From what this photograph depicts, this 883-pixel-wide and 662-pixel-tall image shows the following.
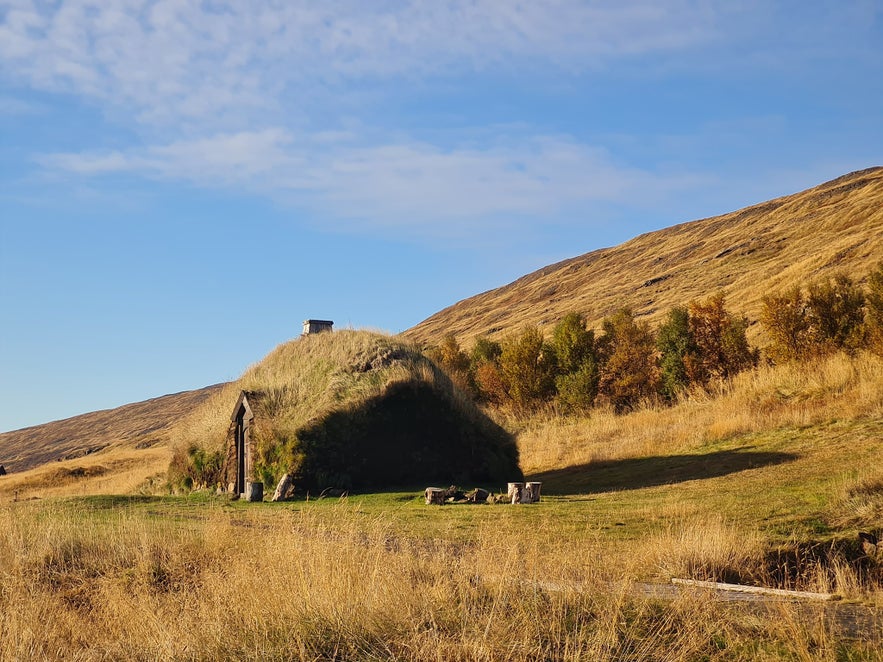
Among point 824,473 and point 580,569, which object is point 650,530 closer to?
point 580,569

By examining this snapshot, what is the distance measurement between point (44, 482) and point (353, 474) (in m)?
29.7

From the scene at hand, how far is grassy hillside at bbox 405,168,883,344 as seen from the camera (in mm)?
73812

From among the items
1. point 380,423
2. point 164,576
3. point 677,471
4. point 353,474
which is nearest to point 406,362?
point 380,423

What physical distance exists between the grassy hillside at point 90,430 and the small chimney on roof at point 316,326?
258 ft

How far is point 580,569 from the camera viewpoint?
Result: 399 inches

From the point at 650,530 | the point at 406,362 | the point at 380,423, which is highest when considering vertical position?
the point at 406,362

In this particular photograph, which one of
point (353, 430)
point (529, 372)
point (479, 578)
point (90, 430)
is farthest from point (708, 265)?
point (90, 430)

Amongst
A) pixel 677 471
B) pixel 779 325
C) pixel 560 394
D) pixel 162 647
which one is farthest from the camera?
pixel 560 394

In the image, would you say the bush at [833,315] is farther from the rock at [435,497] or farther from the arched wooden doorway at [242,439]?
the arched wooden doorway at [242,439]

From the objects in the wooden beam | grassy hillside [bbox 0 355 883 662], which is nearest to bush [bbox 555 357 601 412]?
grassy hillside [bbox 0 355 883 662]

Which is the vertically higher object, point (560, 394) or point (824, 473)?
point (560, 394)

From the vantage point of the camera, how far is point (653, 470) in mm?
24750

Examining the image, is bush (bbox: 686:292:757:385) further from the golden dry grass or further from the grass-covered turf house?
the golden dry grass

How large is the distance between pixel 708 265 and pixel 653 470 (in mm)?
82793
